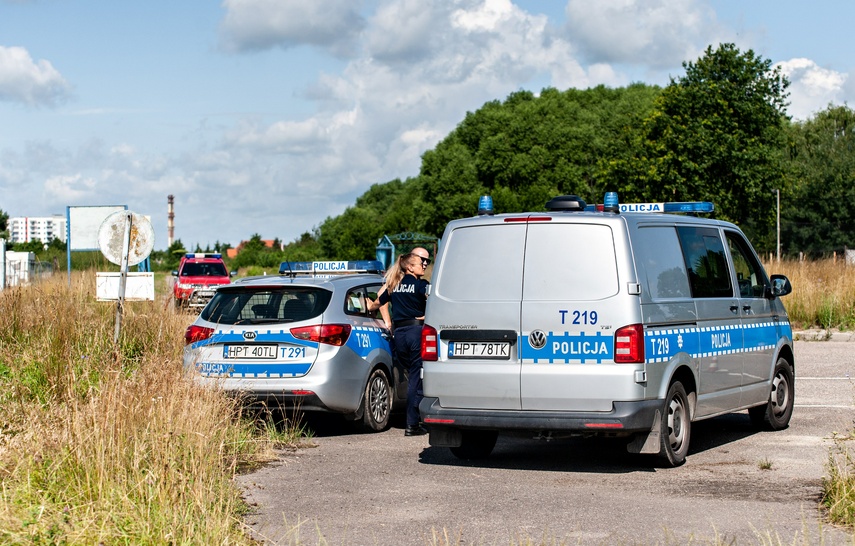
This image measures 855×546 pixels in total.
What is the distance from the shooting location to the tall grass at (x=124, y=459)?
5.75m

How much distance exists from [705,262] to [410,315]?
301cm

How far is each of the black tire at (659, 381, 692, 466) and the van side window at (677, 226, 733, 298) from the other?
91 cm

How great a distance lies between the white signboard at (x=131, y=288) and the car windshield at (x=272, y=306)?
157 inches

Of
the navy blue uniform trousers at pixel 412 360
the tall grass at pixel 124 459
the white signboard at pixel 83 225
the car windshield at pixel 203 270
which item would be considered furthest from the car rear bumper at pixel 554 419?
the car windshield at pixel 203 270

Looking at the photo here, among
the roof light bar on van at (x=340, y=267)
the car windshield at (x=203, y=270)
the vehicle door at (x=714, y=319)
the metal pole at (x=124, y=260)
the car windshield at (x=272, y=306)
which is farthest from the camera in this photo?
the car windshield at (x=203, y=270)

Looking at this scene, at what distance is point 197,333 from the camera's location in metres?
10.7

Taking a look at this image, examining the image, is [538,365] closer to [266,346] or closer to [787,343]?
[266,346]

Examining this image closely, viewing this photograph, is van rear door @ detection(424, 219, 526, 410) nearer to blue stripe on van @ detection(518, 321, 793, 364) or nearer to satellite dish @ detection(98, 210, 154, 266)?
blue stripe on van @ detection(518, 321, 793, 364)

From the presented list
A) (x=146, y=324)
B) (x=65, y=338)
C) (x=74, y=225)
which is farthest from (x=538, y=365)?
(x=74, y=225)

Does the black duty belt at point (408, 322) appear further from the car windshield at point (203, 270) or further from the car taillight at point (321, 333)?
the car windshield at point (203, 270)

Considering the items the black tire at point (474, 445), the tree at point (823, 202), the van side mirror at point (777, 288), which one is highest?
the tree at point (823, 202)

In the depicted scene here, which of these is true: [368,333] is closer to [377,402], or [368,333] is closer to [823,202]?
[377,402]

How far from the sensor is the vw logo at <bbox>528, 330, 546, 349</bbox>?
Answer: 841 centimetres

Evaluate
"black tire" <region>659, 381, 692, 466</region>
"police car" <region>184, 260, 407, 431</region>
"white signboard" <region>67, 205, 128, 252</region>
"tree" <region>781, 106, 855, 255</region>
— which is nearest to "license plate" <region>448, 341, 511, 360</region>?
"black tire" <region>659, 381, 692, 466</region>
